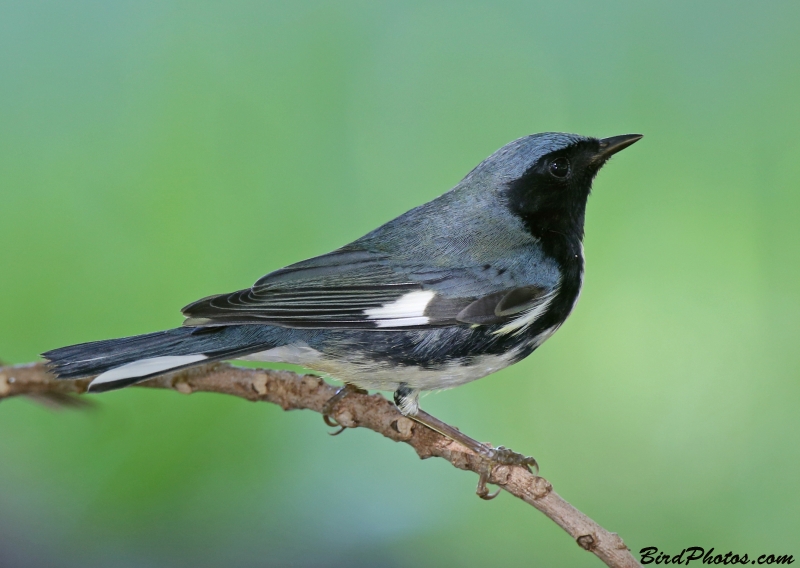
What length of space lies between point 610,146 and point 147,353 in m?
1.31

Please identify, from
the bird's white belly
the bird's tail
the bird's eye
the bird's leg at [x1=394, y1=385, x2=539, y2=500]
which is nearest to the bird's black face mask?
the bird's eye

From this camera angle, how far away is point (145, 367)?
5.76 feet

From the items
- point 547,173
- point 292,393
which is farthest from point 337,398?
point 547,173

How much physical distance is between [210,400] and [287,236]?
59 cm

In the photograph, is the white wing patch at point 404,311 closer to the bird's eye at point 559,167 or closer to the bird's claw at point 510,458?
the bird's claw at point 510,458

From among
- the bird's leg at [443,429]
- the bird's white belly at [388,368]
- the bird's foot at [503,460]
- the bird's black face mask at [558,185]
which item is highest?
the bird's black face mask at [558,185]

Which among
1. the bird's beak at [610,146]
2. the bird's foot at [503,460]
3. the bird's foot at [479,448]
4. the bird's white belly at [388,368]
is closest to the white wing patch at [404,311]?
the bird's white belly at [388,368]

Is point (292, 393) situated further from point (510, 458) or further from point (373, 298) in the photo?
point (510, 458)

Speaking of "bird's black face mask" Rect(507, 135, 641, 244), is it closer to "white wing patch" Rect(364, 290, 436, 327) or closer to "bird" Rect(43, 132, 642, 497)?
"bird" Rect(43, 132, 642, 497)

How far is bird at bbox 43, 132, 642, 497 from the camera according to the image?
202cm

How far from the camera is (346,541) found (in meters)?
2.63

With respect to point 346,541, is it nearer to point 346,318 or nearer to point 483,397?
point 483,397

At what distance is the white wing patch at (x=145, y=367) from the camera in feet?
5.52

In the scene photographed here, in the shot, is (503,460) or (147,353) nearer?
(147,353)
